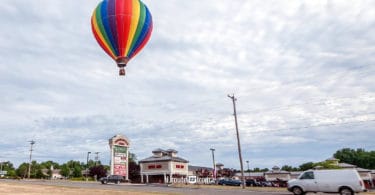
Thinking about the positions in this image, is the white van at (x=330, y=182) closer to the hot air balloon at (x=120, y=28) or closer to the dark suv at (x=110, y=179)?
the hot air balloon at (x=120, y=28)

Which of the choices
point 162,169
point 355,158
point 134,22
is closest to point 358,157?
point 355,158

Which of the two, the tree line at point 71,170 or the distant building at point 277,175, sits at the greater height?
the tree line at point 71,170

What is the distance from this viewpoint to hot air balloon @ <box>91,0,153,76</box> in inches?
941

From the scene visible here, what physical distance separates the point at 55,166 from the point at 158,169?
Result: 347 feet

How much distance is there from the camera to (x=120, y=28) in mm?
23875

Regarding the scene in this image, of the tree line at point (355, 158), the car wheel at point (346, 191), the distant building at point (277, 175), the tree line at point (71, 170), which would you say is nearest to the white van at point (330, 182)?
the car wheel at point (346, 191)

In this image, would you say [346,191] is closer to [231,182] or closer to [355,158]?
[231,182]

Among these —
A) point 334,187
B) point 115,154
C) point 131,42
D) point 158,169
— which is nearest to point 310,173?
point 334,187

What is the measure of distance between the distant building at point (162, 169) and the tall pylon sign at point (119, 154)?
13297mm

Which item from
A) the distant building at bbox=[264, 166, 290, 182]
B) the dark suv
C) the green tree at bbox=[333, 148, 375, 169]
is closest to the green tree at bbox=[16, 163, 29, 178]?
the distant building at bbox=[264, 166, 290, 182]

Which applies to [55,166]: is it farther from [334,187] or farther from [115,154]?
[334,187]

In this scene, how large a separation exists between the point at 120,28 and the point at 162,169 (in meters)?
54.5

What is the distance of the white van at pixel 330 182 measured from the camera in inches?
886

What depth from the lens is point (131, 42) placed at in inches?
957
